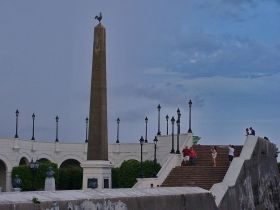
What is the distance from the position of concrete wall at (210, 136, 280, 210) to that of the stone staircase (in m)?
1.45

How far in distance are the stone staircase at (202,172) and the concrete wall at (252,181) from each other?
1446 millimetres

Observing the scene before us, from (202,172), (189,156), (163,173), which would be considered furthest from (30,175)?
(202,172)

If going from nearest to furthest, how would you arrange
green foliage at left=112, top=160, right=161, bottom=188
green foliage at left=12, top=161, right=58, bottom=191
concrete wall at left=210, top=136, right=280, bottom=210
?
concrete wall at left=210, top=136, right=280, bottom=210 < green foliage at left=12, top=161, right=58, bottom=191 < green foliage at left=112, top=160, right=161, bottom=188

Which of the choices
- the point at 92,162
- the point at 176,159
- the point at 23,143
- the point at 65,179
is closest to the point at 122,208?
the point at 176,159

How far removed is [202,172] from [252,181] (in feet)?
9.52

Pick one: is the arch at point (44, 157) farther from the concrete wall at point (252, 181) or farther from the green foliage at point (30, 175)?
the concrete wall at point (252, 181)

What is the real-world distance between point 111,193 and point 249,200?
16433 millimetres

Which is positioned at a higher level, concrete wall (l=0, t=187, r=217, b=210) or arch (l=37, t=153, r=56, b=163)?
arch (l=37, t=153, r=56, b=163)

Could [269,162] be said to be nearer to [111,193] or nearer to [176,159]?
[176,159]

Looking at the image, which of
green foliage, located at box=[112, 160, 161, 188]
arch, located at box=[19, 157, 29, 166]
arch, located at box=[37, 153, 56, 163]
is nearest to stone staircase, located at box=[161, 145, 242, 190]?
green foliage, located at box=[112, 160, 161, 188]

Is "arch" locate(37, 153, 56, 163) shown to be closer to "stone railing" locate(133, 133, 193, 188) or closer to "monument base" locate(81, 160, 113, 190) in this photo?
"monument base" locate(81, 160, 113, 190)

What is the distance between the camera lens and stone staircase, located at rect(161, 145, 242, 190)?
29944 millimetres

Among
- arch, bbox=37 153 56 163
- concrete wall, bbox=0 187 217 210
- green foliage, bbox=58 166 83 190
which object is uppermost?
arch, bbox=37 153 56 163

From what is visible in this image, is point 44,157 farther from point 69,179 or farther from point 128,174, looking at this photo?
point 128,174
